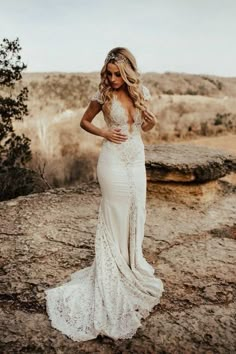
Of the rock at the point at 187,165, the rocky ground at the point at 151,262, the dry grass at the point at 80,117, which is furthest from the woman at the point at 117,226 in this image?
the dry grass at the point at 80,117

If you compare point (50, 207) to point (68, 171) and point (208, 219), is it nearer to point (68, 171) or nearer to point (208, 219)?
point (208, 219)

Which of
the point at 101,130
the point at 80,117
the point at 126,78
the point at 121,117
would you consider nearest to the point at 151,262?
the point at 101,130

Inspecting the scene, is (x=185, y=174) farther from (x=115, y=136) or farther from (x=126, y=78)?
(x=126, y=78)

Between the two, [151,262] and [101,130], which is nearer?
[101,130]

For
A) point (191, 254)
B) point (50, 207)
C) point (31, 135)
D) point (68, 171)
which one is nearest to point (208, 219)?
point (191, 254)

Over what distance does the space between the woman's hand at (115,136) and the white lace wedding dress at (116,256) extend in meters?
0.04

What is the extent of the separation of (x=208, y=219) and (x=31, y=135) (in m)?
6.89

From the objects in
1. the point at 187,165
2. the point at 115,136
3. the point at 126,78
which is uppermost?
the point at 126,78

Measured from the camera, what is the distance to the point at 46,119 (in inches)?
549

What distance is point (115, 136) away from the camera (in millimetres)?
3625

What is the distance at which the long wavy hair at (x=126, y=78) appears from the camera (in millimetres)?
3453

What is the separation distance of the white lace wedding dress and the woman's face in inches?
4.4

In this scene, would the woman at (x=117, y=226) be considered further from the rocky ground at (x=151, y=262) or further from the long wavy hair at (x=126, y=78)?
the rocky ground at (x=151, y=262)

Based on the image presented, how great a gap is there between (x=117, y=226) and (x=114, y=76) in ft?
3.87
